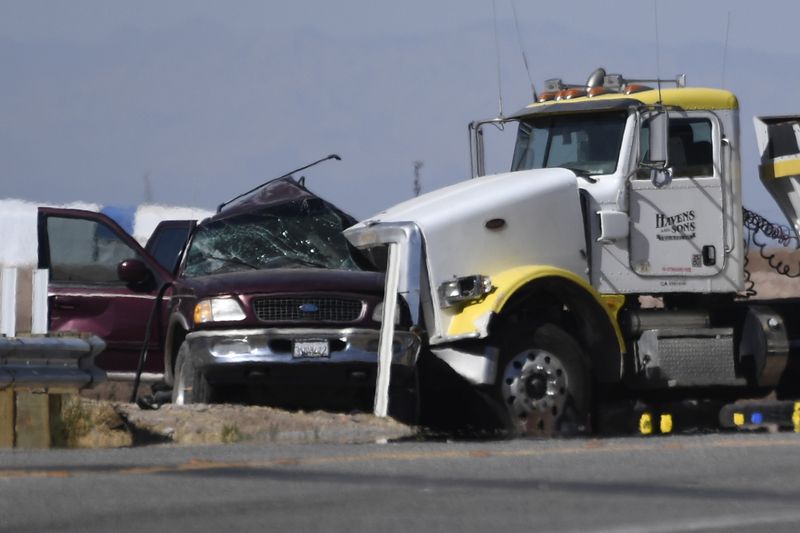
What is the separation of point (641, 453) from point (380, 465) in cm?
178

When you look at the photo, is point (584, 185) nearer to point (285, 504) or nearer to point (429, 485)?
point (429, 485)

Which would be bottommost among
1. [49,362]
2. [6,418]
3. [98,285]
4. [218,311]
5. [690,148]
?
[6,418]

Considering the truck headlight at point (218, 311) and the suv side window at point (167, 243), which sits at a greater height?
the suv side window at point (167, 243)

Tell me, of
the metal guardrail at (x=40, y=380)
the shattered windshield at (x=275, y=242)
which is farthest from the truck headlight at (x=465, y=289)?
the metal guardrail at (x=40, y=380)

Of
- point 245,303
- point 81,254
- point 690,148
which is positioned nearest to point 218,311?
point 245,303

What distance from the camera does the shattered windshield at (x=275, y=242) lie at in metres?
14.3

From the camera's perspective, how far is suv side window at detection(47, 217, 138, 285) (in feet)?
49.7

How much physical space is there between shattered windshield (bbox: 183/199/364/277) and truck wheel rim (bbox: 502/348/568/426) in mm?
1880

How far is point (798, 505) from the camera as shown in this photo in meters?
7.75

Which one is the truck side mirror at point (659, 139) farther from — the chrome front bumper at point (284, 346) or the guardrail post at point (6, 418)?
the guardrail post at point (6, 418)

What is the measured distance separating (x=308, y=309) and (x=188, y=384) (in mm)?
1094

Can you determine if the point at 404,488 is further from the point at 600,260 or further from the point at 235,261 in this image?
the point at 235,261

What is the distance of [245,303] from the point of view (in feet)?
42.6

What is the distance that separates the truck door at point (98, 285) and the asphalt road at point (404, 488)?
4641 mm
